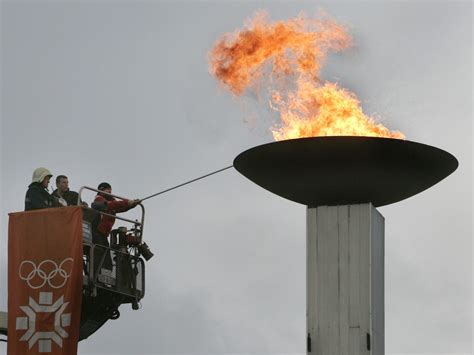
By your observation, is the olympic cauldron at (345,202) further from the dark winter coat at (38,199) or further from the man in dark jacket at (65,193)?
the dark winter coat at (38,199)

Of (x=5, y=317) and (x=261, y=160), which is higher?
(x=261, y=160)

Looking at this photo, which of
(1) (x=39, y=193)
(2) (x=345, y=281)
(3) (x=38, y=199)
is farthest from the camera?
(3) (x=38, y=199)

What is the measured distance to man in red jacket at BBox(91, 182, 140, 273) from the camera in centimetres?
4719

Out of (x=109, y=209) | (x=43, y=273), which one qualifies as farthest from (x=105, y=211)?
(x=43, y=273)

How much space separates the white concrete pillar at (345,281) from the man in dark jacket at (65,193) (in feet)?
19.8

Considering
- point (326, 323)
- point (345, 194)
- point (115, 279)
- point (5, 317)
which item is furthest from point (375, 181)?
point (5, 317)

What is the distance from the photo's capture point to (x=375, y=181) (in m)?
47.2

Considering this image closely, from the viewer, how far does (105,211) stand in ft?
155

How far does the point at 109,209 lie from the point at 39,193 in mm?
1954

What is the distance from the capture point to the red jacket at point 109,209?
155ft

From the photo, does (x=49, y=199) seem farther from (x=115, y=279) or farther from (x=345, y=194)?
(x=345, y=194)

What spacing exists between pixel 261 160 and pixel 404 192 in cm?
380

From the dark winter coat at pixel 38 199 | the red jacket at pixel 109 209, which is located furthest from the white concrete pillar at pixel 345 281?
the dark winter coat at pixel 38 199

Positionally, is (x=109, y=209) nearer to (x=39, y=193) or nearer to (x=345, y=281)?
(x=39, y=193)
